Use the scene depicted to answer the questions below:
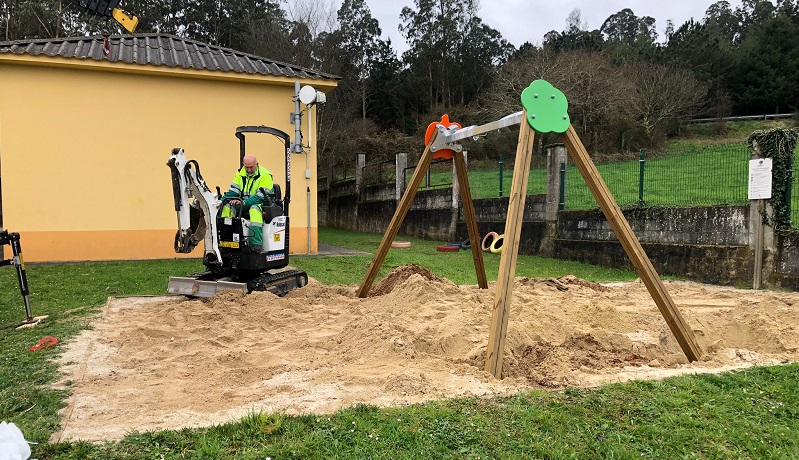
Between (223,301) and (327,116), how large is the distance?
895 inches

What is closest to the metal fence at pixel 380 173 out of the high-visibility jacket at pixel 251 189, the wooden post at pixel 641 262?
the high-visibility jacket at pixel 251 189

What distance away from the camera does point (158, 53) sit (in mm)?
11930

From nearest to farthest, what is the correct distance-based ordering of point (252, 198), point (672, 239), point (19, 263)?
point (19, 263) → point (252, 198) → point (672, 239)

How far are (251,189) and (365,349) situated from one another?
3350 mm

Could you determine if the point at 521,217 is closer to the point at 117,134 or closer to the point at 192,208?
the point at 192,208

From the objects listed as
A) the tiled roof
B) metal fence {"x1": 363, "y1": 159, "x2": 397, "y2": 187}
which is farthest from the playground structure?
metal fence {"x1": 363, "y1": 159, "x2": 397, "y2": 187}

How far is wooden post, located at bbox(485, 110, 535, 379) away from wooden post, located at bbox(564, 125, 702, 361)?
17.7 inches

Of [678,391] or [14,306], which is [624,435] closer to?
[678,391]

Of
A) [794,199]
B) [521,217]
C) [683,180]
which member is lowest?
[521,217]

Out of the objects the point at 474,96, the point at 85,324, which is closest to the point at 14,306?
the point at 85,324

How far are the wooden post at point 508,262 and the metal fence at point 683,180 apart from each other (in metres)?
6.37

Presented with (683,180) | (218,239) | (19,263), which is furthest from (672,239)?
(19,263)

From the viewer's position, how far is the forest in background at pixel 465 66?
26016mm

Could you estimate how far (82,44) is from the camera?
11.7 meters
